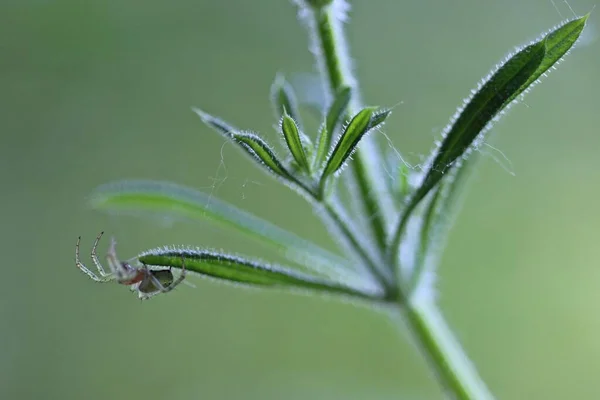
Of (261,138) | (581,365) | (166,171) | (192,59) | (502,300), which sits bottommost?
(581,365)

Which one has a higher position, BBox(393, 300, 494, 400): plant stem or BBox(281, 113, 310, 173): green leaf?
BBox(281, 113, 310, 173): green leaf

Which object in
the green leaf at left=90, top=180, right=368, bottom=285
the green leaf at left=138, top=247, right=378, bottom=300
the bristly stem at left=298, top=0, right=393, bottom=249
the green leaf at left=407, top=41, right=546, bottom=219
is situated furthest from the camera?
the green leaf at left=90, top=180, right=368, bottom=285

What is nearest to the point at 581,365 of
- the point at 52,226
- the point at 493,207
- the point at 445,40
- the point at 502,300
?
the point at 502,300

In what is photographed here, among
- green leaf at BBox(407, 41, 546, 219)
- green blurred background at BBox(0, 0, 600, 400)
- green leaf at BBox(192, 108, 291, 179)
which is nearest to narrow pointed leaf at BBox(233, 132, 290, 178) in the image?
green leaf at BBox(192, 108, 291, 179)

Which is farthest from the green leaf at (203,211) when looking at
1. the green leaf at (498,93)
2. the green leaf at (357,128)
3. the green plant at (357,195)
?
the green leaf at (357,128)

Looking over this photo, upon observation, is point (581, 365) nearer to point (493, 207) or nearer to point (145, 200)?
point (493, 207)

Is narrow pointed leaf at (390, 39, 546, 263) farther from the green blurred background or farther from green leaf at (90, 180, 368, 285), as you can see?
the green blurred background

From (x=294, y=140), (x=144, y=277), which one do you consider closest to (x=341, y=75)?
(x=294, y=140)
